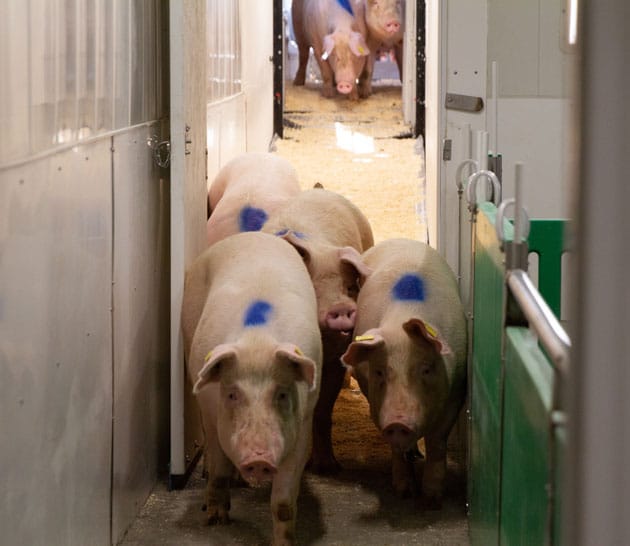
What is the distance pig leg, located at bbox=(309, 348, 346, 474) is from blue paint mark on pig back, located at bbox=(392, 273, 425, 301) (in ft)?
1.77

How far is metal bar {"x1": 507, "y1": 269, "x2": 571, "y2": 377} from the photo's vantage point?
5.45 ft

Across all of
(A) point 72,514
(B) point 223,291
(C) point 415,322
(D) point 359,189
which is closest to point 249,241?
(B) point 223,291

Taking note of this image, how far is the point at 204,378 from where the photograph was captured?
3807mm

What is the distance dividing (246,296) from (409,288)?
0.78 metres

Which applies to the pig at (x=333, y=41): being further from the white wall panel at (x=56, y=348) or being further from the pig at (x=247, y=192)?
the white wall panel at (x=56, y=348)

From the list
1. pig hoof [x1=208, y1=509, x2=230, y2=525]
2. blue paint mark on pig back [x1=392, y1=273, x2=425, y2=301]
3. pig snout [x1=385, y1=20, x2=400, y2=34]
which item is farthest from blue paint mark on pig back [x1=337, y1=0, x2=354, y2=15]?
pig hoof [x1=208, y1=509, x2=230, y2=525]

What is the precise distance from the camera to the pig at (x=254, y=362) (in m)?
3.76

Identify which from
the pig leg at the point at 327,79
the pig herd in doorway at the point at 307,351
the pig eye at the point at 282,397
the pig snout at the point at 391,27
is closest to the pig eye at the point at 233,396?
the pig herd in doorway at the point at 307,351

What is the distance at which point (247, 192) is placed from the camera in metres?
6.20

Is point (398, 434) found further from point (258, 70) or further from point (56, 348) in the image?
point (258, 70)

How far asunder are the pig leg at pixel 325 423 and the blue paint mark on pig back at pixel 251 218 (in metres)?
1.06

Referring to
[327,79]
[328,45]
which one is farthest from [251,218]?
[327,79]

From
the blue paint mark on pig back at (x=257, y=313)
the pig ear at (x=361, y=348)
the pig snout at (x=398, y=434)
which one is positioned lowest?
the pig snout at (x=398, y=434)

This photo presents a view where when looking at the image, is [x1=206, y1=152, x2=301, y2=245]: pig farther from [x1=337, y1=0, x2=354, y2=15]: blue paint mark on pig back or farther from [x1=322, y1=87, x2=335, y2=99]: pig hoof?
[x1=337, y1=0, x2=354, y2=15]: blue paint mark on pig back
